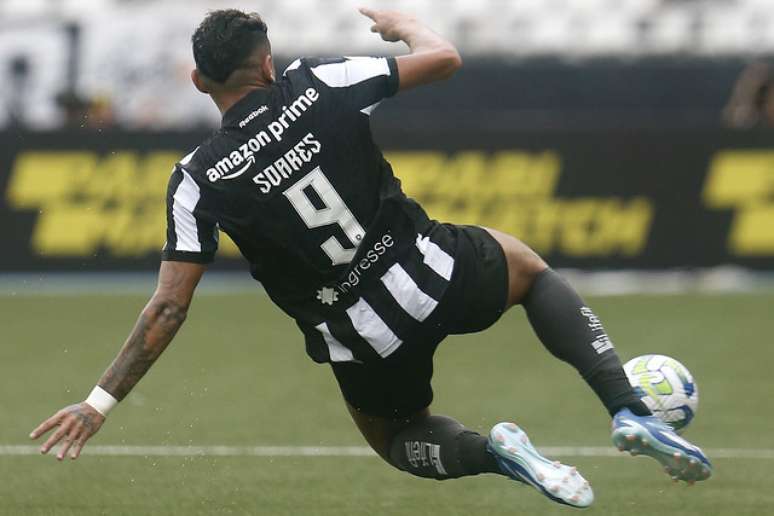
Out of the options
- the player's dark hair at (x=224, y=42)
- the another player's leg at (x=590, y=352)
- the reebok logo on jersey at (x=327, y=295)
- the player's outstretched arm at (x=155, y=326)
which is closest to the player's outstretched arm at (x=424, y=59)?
the player's dark hair at (x=224, y=42)

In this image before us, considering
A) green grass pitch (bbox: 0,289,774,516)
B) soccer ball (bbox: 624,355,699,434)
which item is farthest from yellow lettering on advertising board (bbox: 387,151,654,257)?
soccer ball (bbox: 624,355,699,434)

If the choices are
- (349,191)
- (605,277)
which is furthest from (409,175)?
(349,191)

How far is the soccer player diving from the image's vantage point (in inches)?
212

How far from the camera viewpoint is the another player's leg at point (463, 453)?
5262mm

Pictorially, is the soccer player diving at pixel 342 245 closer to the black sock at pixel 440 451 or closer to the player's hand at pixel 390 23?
the player's hand at pixel 390 23

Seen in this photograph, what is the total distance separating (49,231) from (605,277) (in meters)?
5.78

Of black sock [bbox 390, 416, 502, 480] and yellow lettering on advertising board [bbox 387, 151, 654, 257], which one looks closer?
black sock [bbox 390, 416, 502, 480]

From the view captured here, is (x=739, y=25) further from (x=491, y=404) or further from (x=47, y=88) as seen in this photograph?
(x=491, y=404)

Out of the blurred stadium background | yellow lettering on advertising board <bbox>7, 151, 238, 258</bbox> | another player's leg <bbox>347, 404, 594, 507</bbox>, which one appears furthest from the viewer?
yellow lettering on advertising board <bbox>7, 151, 238, 258</bbox>

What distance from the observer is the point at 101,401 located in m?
5.31

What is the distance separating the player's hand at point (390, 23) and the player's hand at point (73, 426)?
1684mm

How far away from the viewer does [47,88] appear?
68.2 feet

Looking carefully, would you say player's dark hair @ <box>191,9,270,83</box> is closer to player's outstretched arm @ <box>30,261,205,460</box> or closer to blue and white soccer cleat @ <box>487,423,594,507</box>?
player's outstretched arm @ <box>30,261,205,460</box>

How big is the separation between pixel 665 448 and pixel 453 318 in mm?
889
